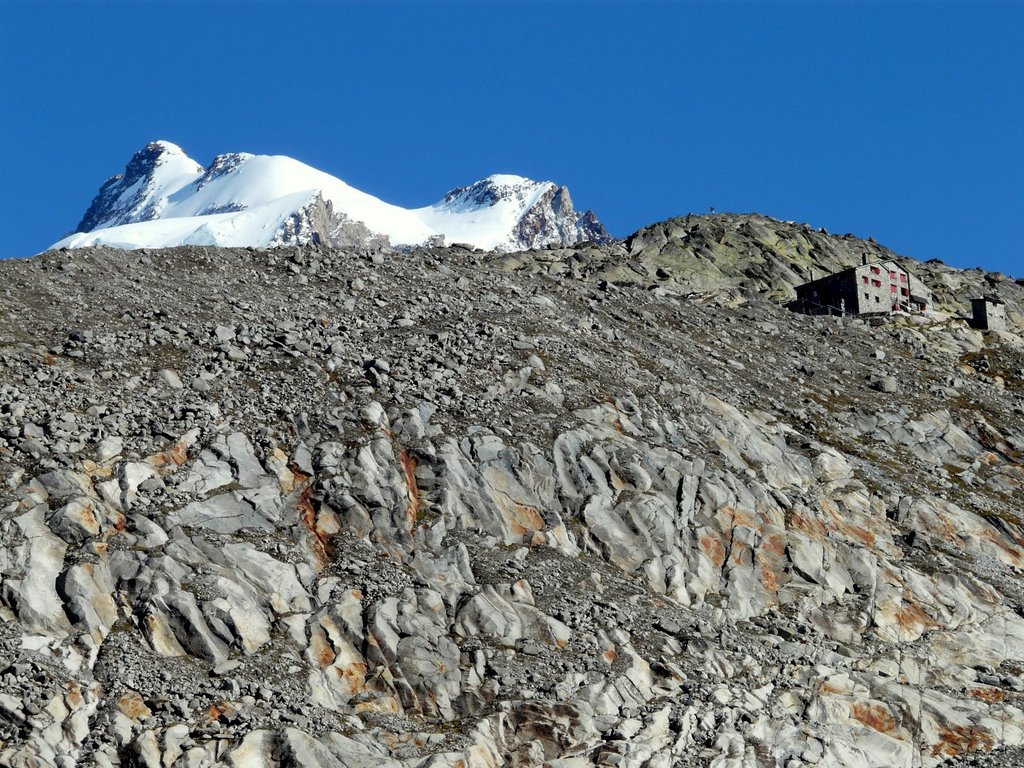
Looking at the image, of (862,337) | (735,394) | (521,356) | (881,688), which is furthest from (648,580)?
(862,337)

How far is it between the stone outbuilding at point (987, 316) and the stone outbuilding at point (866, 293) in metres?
7.19

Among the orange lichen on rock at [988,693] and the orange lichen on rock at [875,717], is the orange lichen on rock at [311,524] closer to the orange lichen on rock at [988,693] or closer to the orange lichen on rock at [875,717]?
the orange lichen on rock at [875,717]

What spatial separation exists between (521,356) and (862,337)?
3779 centimetres

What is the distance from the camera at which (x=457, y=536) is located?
63344 millimetres

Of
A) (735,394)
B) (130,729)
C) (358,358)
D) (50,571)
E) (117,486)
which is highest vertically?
(735,394)

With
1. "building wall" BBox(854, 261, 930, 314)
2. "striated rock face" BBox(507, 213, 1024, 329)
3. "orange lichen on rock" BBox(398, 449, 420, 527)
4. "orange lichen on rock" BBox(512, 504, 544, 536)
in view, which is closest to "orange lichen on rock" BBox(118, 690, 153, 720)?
"orange lichen on rock" BBox(398, 449, 420, 527)

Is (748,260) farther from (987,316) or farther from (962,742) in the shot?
Result: (962,742)

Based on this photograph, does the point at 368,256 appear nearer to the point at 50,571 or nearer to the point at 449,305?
the point at 449,305

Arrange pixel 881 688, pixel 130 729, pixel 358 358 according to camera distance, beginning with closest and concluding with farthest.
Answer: pixel 130 729 < pixel 881 688 < pixel 358 358

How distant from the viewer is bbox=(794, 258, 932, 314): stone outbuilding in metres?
125

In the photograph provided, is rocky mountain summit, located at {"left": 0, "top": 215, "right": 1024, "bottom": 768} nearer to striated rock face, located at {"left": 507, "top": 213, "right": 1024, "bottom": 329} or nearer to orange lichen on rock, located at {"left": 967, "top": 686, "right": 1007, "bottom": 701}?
orange lichen on rock, located at {"left": 967, "top": 686, "right": 1007, "bottom": 701}

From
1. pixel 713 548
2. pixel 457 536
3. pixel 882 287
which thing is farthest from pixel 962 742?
pixel 882 287

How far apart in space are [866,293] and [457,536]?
7272 centimetres

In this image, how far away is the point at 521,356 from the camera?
78.6 meters
